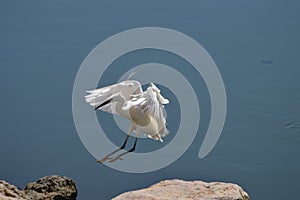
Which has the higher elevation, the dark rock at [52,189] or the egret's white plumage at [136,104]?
the egret's white plumage at [136,104]

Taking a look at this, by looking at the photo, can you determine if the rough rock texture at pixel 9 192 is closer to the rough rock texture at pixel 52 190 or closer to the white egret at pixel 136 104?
the rough rock texture at pixel 52 190

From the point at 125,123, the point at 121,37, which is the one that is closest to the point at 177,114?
the point at 121,37

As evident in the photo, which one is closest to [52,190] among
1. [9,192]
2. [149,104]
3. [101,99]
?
[9,192]

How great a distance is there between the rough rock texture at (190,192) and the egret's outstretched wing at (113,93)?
0.96 feet

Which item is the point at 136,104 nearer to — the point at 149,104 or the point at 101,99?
the point at 149,104

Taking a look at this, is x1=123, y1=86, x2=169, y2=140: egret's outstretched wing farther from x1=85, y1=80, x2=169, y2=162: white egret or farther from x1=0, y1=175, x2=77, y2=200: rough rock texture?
x1=0, y1=175, x2=77, y2=200: rough rock texture

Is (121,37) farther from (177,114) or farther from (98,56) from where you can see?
(177,114)

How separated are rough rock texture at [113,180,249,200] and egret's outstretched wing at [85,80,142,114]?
29cm

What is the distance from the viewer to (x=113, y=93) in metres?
1.42

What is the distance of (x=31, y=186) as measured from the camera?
1.61 metres

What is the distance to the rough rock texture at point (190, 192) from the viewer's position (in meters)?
1.49

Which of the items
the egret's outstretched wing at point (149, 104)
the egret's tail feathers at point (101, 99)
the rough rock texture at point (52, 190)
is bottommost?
the rough rock texture at point (52, 190)

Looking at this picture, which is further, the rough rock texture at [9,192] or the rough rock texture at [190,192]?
the rough rock texture at [190,192]

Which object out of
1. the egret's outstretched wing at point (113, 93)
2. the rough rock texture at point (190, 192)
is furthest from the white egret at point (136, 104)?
the rough rock texture at point (190, 192)
